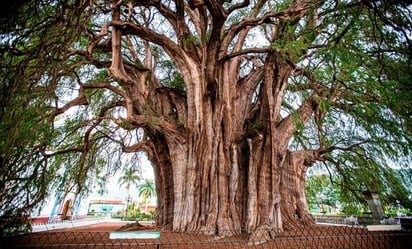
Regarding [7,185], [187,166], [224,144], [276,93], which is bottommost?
[7,185]

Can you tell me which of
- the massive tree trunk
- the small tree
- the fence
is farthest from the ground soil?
the small tree

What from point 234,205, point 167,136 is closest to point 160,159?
point 167,136

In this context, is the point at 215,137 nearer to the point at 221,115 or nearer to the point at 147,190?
the point at 221,115

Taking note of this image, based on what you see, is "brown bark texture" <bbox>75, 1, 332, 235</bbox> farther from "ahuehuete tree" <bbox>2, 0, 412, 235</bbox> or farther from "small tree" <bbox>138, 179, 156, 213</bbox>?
"small tree" <bbox>138, 179, 156, 213</bbox>

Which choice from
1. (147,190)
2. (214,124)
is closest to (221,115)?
(214,124)

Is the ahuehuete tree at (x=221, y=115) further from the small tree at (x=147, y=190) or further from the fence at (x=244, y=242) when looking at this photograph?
the small tree at (x=147, y=190)

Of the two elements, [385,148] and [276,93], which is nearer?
[385,148]

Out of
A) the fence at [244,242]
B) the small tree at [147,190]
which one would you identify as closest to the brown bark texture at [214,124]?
the fence at [244,242]

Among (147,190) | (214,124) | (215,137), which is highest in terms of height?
(214,124)

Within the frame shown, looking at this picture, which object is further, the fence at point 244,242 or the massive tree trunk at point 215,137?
the massive tree trunk at point 215,137

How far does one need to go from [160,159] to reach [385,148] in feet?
14.5

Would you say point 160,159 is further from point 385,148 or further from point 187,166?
point 385,148

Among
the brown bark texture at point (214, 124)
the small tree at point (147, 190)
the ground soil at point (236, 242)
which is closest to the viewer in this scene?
the ground soil at point (236, 242)

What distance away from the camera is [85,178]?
16.8 ft
